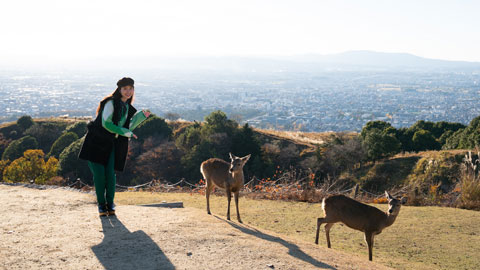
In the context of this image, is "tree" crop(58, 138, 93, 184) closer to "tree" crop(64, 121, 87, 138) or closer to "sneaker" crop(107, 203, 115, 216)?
"tree" crop(64, 121, 87, 138)

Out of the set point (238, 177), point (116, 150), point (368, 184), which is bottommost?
point (368, 184)

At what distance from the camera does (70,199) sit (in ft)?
27.7

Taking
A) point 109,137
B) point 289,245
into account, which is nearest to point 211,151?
point 109,137

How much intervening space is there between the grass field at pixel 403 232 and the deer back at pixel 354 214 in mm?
522

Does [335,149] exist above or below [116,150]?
below

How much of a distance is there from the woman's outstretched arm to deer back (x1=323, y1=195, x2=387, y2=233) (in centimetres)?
363

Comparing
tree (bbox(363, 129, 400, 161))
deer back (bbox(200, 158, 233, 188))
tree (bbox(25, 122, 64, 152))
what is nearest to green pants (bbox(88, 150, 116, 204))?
deer back (bbox(200, 158, 233, 188))

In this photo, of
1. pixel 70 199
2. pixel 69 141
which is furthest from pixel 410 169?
pixel 69 141

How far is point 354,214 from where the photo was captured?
22.8 ft

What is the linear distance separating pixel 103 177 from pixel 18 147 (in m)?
33.1

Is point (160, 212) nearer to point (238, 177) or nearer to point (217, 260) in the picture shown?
point (238, 177)

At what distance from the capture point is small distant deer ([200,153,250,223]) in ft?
26.0

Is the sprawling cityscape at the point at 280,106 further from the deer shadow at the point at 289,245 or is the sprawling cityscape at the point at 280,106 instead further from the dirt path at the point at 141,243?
the dirt path at the point at 141,243

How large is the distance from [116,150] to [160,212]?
1595 millimetres
